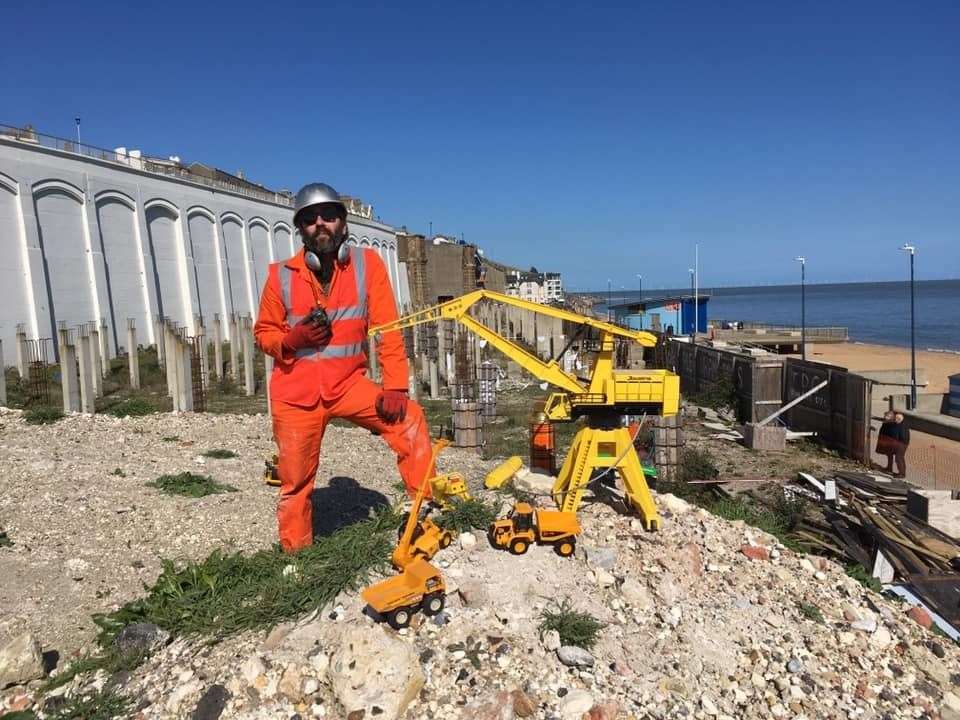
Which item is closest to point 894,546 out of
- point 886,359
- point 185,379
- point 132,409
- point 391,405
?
point 391,405

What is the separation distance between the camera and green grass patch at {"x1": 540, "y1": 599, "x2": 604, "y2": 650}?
13.5 feet

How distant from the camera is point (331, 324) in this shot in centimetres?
458

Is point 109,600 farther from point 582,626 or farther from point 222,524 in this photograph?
point 582,626

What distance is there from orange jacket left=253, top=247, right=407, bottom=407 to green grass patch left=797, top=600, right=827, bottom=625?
360 cm

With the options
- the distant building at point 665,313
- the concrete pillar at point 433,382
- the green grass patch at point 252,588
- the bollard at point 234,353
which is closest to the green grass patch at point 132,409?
the bollard at point 234,353

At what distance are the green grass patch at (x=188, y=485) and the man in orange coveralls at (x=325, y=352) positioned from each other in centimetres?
305

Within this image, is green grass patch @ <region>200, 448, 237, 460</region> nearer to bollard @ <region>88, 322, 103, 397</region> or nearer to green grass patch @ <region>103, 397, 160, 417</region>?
green grass patch @ <region>103, 397, 160, 417</region>

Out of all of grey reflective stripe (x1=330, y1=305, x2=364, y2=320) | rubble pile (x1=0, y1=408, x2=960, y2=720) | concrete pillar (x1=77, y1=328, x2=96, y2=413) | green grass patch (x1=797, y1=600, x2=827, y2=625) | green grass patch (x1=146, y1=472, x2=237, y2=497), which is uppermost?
grey reflective stripe (x1=330, y1=305, x2=364, y2=320)

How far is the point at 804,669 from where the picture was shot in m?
4.35

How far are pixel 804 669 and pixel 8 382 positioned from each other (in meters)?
18.3

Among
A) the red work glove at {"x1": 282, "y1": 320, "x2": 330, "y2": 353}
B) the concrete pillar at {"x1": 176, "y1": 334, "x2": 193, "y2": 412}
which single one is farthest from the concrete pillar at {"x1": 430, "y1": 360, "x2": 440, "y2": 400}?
the red work glove at {"x1": 282, "y1": 320, "x2": 330, "y2": 353}

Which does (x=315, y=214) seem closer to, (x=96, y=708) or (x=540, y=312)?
(x=540, y=312)

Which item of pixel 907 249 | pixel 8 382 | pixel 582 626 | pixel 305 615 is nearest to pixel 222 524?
pixel 305 615

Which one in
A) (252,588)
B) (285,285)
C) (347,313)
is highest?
(285,285)
